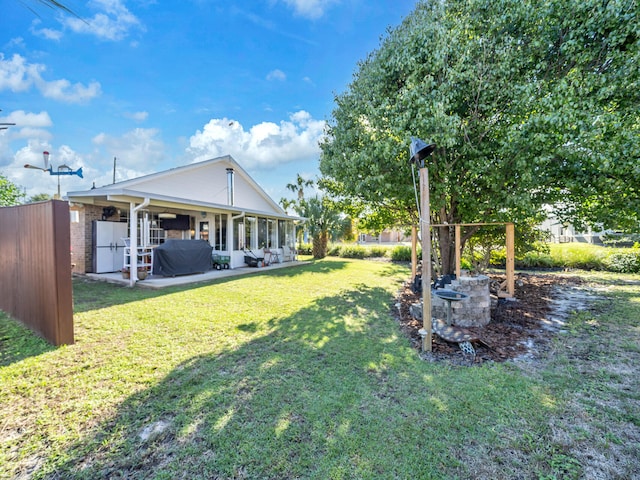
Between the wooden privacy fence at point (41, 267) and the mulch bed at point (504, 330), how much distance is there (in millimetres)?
5196

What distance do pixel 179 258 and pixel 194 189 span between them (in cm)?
447

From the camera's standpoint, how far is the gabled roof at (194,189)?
8.38 m

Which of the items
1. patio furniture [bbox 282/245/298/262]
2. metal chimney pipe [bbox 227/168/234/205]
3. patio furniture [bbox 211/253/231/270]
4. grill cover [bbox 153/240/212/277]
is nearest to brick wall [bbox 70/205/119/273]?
grill cover [bbox 153/240/212/277]

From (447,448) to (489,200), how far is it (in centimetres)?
577

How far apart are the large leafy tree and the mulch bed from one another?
2099mm

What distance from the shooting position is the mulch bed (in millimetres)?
3803

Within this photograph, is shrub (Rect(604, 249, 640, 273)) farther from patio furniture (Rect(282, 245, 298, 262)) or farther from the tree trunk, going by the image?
patio furniture (Rect(282, 245, 298, 262))

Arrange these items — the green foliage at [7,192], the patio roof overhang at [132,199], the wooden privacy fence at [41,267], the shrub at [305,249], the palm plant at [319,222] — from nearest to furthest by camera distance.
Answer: the wooden privacy fence at [41,267] → the patio roof overhang at [132,199] → the green foliage at [7,192] → the palm plant at [319,222] → the shrub at [305,249]

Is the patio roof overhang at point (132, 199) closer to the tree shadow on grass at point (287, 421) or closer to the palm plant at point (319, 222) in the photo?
the tree shadow on grass at point (287, 421)

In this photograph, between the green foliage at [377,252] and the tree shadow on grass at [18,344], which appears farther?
the green foliage at [377,252]

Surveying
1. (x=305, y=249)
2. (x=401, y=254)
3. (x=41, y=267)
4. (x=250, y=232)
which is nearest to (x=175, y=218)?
(x=250, y=232)

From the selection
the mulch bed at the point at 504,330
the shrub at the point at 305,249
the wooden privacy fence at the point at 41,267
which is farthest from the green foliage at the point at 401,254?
the wooden privacy fence at the point at 41,267

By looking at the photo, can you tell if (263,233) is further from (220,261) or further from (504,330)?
(504,330)

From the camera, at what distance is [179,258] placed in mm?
9484
